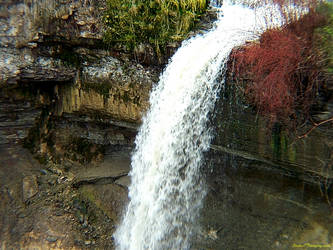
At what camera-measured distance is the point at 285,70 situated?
2729 millimetres

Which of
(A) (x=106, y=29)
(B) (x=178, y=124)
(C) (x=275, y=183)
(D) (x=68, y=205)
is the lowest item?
(D) (x=68, y=205)

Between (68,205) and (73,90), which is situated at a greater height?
(73,90)

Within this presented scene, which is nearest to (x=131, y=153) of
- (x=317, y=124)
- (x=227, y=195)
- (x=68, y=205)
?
(x=68, y=205)

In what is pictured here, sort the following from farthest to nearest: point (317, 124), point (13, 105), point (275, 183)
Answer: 1. point (13, 105)
2. point (275, 183)
3. point (317, 124)

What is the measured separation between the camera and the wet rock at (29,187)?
4.56 m

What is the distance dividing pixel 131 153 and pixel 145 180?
104cm

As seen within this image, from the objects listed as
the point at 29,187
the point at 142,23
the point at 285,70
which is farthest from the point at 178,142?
the point at 29,187

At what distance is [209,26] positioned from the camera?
4410 millimetres

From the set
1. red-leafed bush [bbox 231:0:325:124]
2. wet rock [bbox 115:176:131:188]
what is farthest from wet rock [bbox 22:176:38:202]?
red-leafed bush [bbox 231:0:325:124]

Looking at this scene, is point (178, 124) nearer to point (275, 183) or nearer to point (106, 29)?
point (275, 183)

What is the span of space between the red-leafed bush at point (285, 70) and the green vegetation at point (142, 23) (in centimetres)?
160

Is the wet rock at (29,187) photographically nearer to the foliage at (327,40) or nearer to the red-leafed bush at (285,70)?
the red-leafed bush at (285,70)

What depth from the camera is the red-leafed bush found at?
265cm

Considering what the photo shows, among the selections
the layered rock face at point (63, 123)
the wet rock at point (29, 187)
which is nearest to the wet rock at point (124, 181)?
the layered rock face at point (63, 123)
